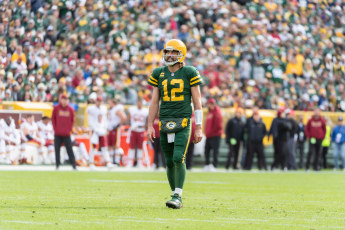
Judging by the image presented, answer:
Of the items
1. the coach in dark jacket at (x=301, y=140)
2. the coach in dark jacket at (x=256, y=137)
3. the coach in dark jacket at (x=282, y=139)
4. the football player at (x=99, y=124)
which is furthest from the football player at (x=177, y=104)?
the coach in dark jacket at (x=301, y=140)

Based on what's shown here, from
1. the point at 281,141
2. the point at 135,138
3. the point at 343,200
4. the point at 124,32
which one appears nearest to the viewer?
the point at 343,200

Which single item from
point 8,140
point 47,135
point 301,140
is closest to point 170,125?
point 8,140

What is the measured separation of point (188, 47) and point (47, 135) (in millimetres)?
8045

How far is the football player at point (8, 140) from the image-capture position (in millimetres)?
20875

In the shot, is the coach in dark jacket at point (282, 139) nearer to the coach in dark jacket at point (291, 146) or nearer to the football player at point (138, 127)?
the coach in dark jacket at point (291, 146)

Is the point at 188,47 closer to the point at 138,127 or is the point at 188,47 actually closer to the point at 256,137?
the point at 256,137

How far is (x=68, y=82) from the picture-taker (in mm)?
23031

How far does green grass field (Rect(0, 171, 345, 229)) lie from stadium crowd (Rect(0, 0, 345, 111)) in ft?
35.4

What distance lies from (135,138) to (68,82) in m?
2.85

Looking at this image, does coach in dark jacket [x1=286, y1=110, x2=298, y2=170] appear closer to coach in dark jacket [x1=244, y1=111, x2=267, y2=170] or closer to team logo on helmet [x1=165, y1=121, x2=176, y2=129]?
coach in dark jacket [x1=244, y1=111, x2=267, y2=170]

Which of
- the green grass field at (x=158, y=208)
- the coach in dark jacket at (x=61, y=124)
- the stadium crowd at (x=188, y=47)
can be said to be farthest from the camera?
the stadium crowd at (x=188, y=47)

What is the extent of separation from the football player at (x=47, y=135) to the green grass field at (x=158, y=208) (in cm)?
961

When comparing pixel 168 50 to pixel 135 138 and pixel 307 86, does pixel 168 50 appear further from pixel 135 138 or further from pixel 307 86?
pixel 307 86

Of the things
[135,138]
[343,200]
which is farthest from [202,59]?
[343,200]
